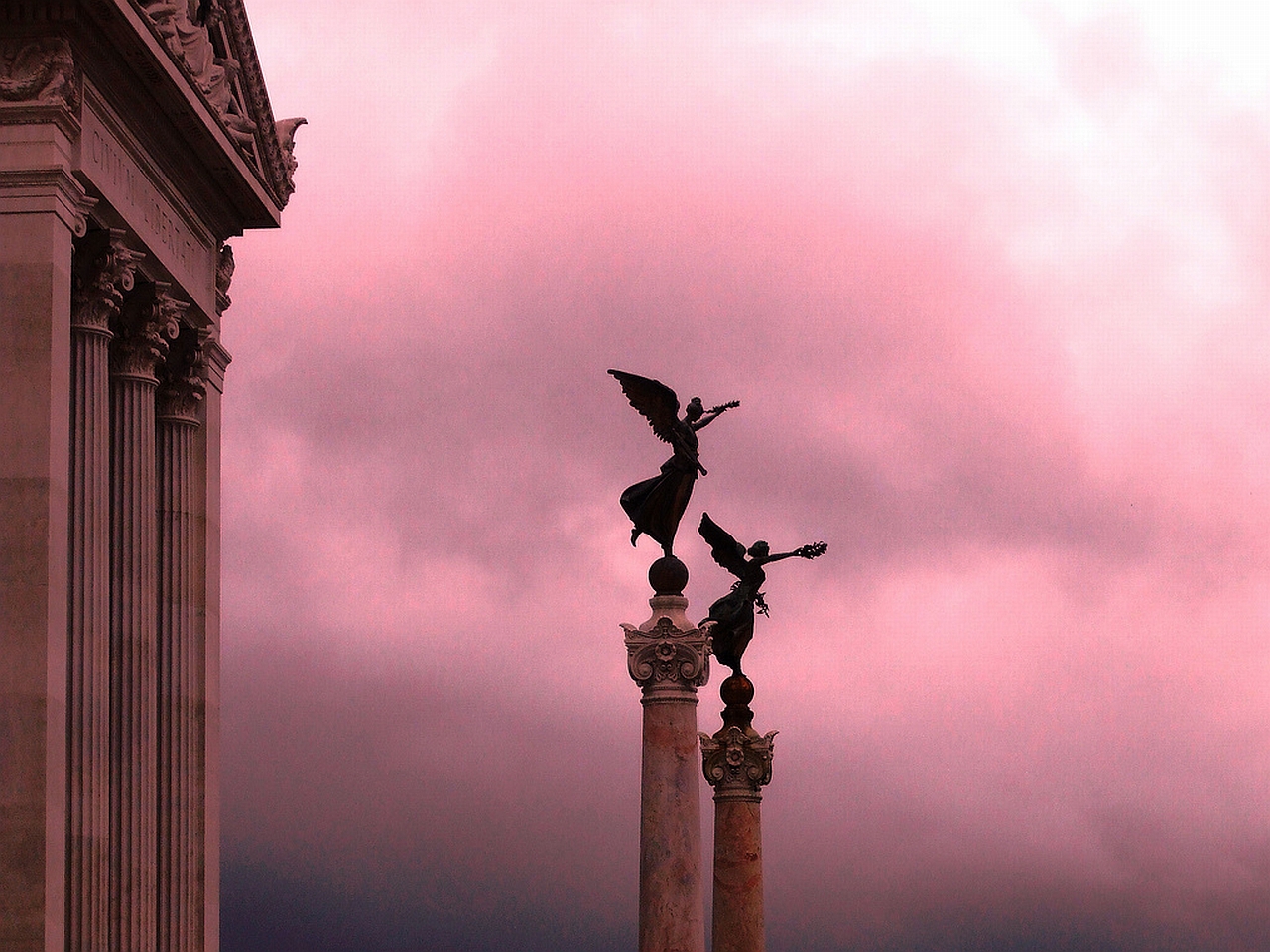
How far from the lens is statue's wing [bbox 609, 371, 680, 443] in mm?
35562

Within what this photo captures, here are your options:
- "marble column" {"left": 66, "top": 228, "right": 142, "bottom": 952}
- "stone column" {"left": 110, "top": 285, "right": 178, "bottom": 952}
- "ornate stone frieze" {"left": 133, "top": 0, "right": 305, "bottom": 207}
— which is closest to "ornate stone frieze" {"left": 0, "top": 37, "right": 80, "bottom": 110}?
"ornate stone frieze" {"left": 133, "top": 0, "right": 305, "bottom": 207}

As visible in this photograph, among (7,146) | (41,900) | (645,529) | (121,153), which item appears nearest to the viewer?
(41,900)

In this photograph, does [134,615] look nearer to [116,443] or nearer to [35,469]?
[116,443]

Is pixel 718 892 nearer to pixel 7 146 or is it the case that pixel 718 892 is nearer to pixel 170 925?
pixel 170 925

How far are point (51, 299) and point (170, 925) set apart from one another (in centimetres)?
1038

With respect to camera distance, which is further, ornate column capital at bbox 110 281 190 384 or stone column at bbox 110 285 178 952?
ornate column capital at bbox 110 281 190 384

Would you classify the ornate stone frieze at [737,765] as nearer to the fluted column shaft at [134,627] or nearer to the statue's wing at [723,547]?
the statue's wing at [723,547]

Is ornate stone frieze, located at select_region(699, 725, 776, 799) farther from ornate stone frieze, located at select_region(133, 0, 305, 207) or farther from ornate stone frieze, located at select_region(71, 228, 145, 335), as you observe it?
ornate stone frieze, located at select_region(71, 228, 145, 335)

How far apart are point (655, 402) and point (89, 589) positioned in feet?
34.2

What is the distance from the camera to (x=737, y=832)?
40.4m

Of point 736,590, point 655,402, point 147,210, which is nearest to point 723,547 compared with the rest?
point 736,590

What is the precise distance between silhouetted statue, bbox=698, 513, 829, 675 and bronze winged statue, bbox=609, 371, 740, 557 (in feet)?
24.1

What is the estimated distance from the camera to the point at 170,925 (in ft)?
108

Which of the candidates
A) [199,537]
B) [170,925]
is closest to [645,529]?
[199,537]
